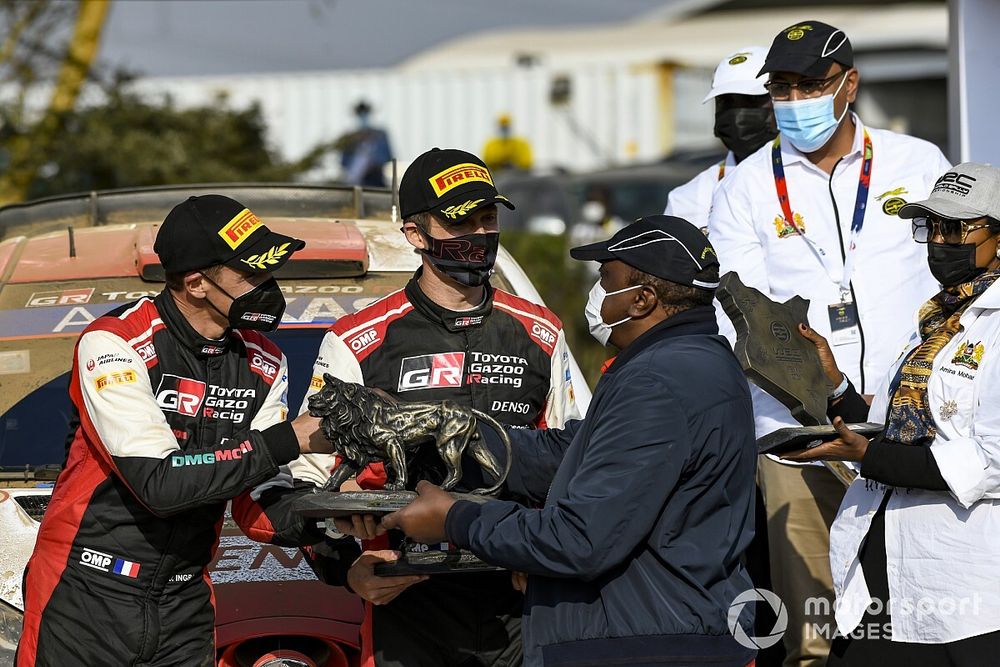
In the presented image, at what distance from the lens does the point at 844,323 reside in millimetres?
5113

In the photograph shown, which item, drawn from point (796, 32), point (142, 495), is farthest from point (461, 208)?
point (796, 32)

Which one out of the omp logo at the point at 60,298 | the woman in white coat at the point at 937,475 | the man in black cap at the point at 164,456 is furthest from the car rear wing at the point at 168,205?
the woman in white coat at the point at 937,475

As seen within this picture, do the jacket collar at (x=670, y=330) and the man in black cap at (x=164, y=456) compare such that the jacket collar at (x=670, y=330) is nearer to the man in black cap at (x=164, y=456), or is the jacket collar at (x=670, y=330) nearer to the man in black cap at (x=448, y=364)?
the man in black cap at (x=448, y=364)

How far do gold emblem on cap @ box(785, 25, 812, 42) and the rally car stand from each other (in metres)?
1.38

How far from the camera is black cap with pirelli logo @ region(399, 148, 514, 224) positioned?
14.1 feet

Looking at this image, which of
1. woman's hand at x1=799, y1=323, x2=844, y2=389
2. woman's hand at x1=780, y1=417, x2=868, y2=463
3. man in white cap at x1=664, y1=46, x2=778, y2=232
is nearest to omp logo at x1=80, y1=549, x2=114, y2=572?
woman's hand at x1=780, y1=417, x2=868, y2=463

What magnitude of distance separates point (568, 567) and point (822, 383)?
132cm

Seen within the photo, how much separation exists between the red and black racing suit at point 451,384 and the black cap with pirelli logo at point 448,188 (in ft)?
0.88

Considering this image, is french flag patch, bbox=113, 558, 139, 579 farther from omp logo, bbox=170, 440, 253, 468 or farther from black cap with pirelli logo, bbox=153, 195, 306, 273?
black cap with pirelli logo, bbox=153, 195, 306, 273

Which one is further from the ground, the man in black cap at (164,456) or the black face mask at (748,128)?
the black face mask at (748,128)

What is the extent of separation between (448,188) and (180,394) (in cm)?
102

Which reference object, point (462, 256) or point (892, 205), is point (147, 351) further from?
point (892, 205)

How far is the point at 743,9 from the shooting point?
152 feet

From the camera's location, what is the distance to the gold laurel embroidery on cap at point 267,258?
404cm
